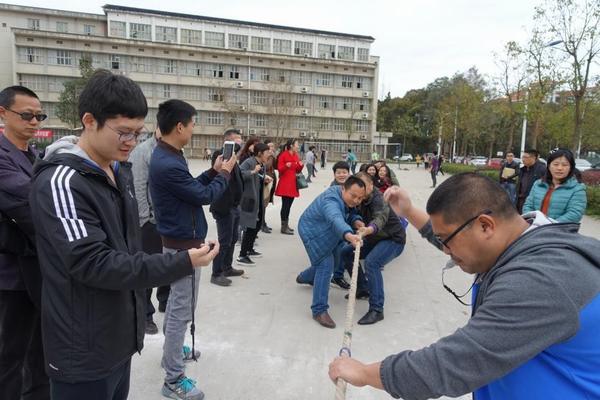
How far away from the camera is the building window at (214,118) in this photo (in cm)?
4966

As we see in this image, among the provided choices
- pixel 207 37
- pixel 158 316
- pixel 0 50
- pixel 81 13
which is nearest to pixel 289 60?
pixel 207 37

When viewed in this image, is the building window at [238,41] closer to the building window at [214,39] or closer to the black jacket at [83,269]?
the building window at [214,39]

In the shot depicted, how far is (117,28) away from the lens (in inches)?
1927

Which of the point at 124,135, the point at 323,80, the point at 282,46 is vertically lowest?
the point at 124,135

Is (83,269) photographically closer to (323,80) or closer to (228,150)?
(228,150)

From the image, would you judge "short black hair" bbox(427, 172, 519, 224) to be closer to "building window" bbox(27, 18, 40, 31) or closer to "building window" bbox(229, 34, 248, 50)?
"building window" bbox(229, 34, 248, 50)

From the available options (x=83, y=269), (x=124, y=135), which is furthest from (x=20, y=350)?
(x=124, y=135)

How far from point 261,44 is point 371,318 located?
5366 centimetres

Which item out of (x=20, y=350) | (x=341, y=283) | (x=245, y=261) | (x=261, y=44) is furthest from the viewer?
(x=261, y=44)

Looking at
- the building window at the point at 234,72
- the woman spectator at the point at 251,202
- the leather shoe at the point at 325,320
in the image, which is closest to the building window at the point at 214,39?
the building window at the point at 234,72

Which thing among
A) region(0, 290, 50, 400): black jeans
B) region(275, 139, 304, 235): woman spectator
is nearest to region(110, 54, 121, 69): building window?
region(275, 139, 304, 235): woman spectator

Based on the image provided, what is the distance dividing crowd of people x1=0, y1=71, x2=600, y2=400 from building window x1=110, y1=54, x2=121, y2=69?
4993 centimetres

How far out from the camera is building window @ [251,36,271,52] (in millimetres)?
52750

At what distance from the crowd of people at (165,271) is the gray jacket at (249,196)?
2938mm
